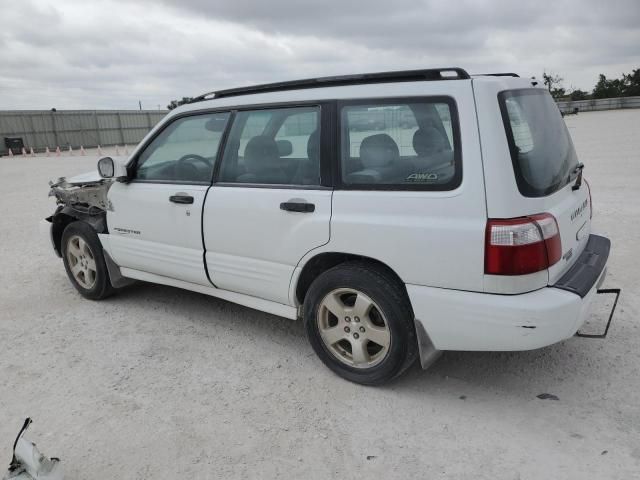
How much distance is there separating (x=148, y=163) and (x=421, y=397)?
106 inches

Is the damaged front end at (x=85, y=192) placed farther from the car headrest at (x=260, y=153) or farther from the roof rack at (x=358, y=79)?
the car headrest at (x=260, y=153)

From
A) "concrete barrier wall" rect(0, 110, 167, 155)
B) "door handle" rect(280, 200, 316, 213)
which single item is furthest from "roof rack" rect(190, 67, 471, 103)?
"concrete barrier wall" rect(0, 110, 167, 155)

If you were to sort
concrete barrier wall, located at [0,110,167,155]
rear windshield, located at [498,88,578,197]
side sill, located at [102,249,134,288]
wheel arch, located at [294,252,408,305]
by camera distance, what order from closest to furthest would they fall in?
1. rear windshield, located at [498,88,578,197]
2. wheel arch, located at [294,252,408,305]
3. side sill, located at [102,249,134,288]
4. concrete barrier wall, located at [0,110,167,155]

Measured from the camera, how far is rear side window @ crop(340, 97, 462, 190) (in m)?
2.74

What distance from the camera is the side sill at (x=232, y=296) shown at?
3.48m

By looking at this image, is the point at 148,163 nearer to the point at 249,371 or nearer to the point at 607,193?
the point at 249,371

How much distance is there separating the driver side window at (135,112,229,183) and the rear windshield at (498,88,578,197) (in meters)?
1.93

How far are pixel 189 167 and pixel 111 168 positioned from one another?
2.25ft

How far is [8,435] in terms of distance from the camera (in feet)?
9.23

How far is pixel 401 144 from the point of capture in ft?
9.64

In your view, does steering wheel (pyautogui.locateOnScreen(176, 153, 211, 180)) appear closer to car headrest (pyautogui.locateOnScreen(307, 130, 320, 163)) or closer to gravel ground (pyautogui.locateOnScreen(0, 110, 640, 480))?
car headrest (pyautogui.locateOnScreen(307, 130, 320, 163))

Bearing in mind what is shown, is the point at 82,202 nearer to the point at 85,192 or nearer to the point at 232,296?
the point at 85,192

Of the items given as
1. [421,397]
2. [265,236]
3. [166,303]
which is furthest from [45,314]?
[421,397]

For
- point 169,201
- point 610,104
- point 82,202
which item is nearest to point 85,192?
point 82,202
